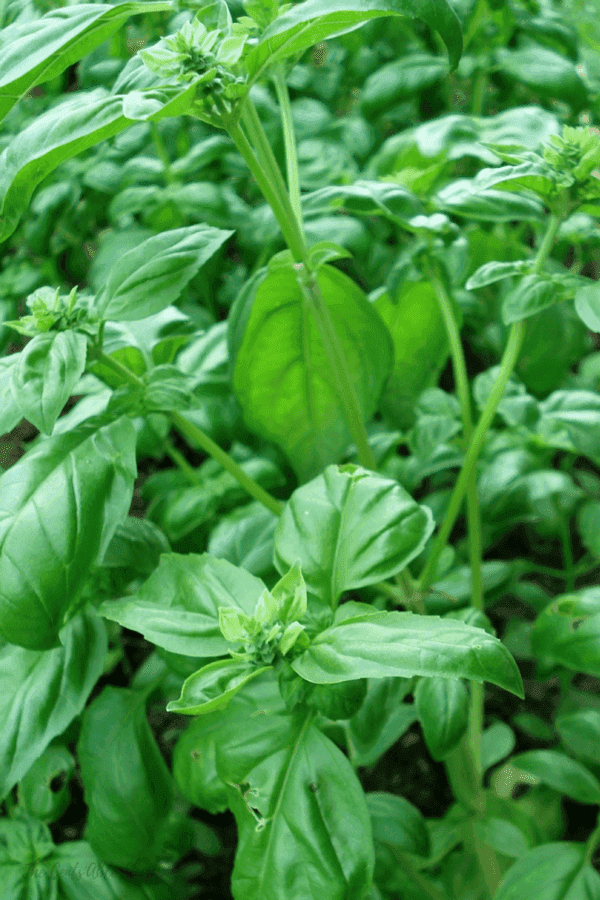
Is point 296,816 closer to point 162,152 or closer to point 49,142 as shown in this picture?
point 49,142

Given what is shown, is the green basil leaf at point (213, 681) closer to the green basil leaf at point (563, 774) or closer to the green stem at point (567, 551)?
the green basil leaf at point (563, 774)

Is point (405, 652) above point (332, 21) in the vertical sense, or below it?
below

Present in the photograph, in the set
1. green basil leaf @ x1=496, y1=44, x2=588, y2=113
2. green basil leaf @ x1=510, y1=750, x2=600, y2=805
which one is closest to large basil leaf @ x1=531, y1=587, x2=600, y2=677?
green basil leaf @ x1=510, y1=750, x2=600, y2=805

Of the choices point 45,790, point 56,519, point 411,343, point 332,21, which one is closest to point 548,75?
point 411,343

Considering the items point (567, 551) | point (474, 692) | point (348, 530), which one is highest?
point (348, 530)

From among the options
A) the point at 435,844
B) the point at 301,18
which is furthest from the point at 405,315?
the point at 435,844

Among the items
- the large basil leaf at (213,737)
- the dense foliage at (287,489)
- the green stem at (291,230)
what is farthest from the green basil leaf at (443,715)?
the green stem at (291,230)
